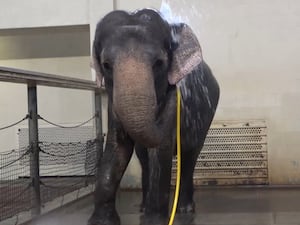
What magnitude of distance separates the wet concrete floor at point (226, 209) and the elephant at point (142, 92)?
940 mm

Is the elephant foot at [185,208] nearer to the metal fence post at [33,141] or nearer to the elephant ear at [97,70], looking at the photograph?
the metal fence post at [33,141]

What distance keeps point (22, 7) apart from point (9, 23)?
324 mm

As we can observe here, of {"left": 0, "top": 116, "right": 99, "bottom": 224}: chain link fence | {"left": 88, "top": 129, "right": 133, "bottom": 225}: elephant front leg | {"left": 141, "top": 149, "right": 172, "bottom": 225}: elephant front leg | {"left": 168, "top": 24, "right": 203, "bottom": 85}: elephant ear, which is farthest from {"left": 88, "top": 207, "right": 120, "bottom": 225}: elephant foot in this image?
{"left": 0, "top": 116, "right": 99, "bottom": 224}: chain link fence

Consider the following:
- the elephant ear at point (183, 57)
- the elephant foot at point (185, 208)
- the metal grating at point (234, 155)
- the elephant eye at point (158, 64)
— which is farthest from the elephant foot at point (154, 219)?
the metal grating at point (234, 155)

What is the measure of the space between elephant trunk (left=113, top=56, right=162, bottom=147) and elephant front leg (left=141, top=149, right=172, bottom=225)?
844 mm

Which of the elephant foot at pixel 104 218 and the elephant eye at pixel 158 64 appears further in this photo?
the elephant foot at pixel 104 218

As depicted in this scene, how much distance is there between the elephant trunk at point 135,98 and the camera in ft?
14.8

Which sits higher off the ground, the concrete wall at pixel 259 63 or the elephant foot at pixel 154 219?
the concrete wall at pixel 259 63

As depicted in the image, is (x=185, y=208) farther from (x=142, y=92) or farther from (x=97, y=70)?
(x=142, y=92)

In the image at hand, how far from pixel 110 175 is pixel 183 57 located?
44.5 inches

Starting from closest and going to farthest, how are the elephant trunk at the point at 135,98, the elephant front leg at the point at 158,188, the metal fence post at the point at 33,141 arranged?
the elephant trunk at the point at 135,98 → the elephant front leg at the point at 158,188 → the metal fence post at the point at 33,141

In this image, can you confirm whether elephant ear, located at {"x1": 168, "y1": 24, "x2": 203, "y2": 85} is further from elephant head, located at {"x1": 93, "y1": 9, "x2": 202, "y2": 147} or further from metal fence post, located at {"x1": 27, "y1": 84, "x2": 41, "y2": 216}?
metal fence post, located at {"x1": 27, "y1": 84, "x2": 41, "y2": 216}

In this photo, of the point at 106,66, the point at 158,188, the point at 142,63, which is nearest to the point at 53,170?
the point at 158,188

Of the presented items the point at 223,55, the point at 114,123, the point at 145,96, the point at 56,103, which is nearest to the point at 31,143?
the point at 114,123
